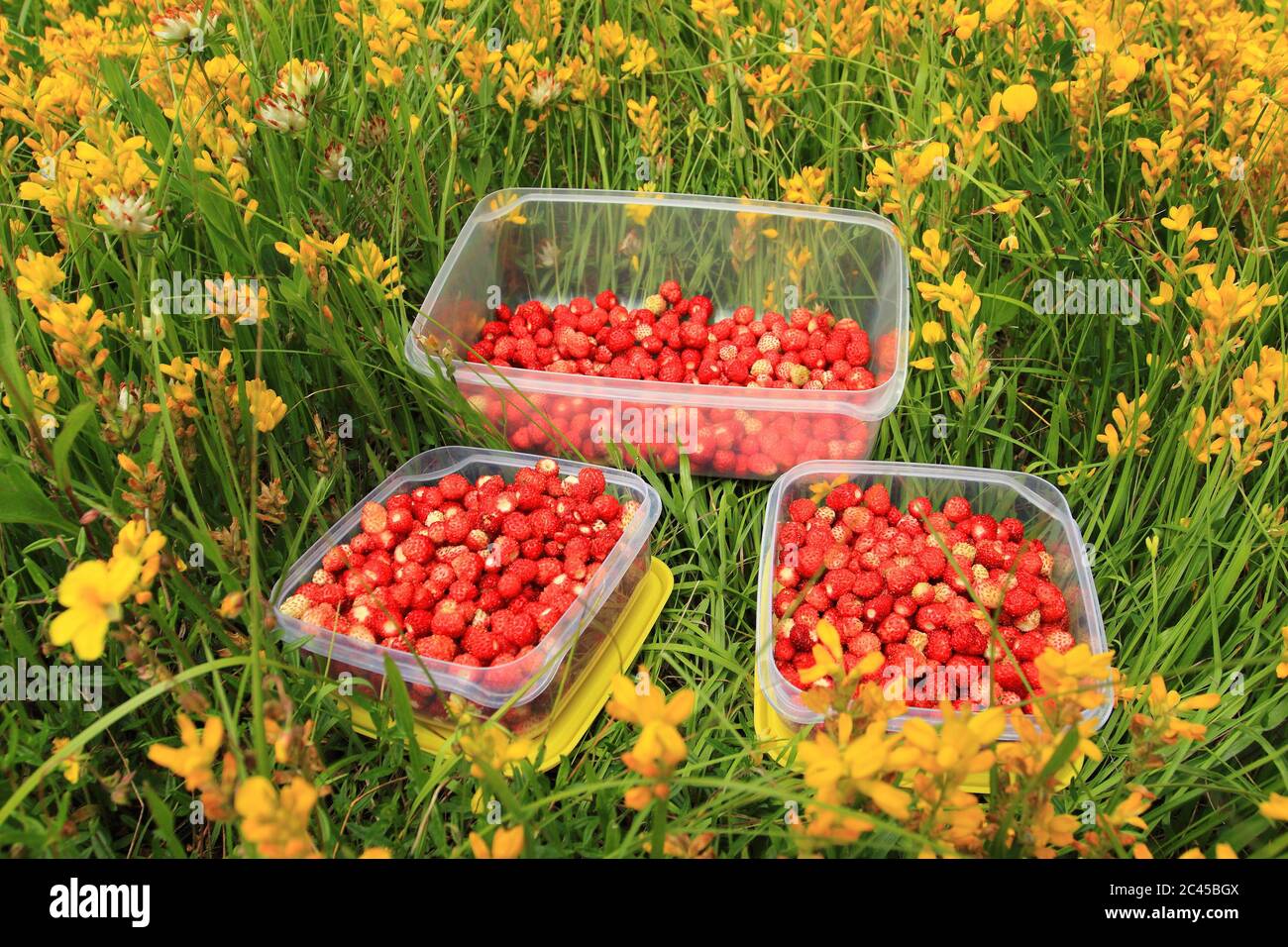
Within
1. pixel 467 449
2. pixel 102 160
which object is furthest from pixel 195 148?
pixel 467 449

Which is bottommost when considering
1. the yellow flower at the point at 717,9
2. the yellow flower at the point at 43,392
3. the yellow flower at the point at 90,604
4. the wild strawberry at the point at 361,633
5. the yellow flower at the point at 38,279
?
the wild strawberry at the point at 361,633

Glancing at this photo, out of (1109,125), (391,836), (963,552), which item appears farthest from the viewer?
(1109,125)

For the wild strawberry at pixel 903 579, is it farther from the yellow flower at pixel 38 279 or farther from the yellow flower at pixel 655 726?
the yellow flower at pixel 38 279

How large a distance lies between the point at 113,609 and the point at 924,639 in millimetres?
1082

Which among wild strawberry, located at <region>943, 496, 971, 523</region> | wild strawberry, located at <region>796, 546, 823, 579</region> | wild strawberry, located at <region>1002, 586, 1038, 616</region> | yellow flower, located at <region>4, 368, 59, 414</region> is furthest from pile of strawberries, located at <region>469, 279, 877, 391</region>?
yellow flower, located at <region>4, 368, 59, 414</region>

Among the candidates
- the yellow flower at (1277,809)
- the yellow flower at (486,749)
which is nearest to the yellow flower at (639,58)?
the yellow flower at (486,749)

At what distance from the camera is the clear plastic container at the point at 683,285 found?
1.68 metres

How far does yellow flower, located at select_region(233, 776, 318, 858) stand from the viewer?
0.68 meters

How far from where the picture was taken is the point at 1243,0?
2236 millimetres

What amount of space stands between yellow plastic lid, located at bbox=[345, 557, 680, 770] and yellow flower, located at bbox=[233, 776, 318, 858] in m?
0.49

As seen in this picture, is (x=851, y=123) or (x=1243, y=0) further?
(x=1243, y=0)

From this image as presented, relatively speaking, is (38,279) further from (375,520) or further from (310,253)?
(375,520)
